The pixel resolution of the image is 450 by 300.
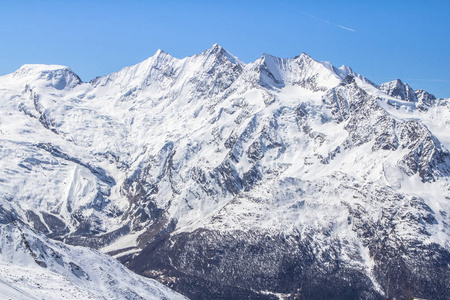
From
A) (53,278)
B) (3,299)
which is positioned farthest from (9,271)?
(3,299)

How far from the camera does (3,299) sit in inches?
5536

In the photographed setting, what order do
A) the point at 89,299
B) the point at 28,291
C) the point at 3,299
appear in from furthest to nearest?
the point at 89,299 → the point at 28,291 → the point at 3,299

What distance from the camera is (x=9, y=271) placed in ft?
591

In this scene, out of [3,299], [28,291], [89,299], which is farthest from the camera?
[89,299]

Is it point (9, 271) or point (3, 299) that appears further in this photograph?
point (9, 271)

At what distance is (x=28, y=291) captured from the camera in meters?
166

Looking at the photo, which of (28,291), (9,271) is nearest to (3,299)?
(28,291)

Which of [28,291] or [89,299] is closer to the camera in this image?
[28,291]

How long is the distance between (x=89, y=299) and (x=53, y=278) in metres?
18.1

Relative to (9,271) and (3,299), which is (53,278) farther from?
(3,299)

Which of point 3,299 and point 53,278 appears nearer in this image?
point 3,299

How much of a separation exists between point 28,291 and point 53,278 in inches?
987

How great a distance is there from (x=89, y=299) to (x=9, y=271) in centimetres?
2536

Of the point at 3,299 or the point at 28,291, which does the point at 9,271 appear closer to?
the point at 28,291
